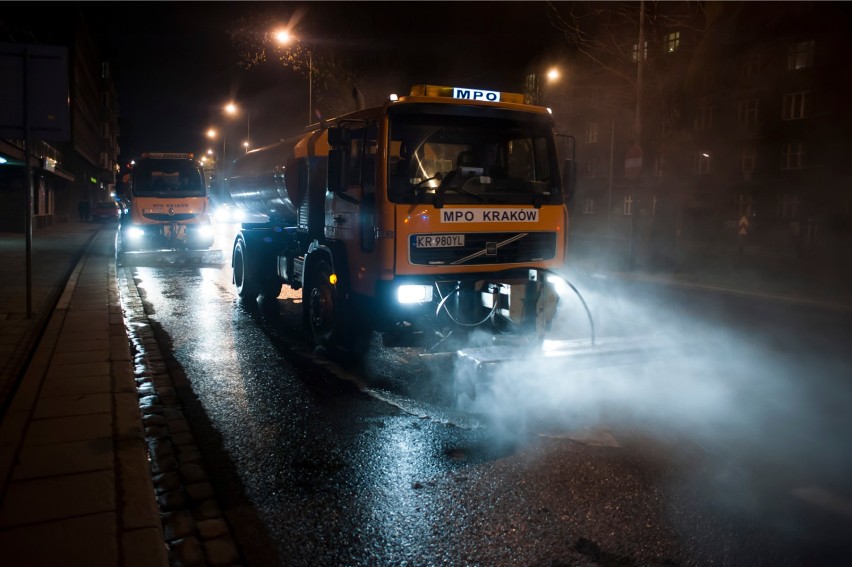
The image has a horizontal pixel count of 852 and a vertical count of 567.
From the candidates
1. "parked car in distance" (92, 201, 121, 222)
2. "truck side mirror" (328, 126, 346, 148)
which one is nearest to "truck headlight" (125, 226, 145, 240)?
"truck side mirror" (328, 126, 346, 148)

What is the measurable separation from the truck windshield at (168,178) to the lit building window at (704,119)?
1175 inches

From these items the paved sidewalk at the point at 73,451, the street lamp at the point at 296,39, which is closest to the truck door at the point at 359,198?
the paved sidewalk at the point at 73,451

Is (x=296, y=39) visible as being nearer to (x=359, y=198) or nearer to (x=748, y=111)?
(x=359, y=198)

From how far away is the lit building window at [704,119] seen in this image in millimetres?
39938

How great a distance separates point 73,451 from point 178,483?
2.41 ft

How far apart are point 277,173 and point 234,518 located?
6.88 meters

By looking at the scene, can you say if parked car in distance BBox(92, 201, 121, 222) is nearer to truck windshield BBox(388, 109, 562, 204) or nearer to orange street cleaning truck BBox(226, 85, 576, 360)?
orange street cleaning truck BBox(226, 85, 576, 360)

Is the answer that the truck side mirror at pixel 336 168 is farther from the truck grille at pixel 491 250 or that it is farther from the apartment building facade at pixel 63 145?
the apartment building facade at pixel 63 145

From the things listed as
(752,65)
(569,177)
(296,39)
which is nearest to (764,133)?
(752,65)

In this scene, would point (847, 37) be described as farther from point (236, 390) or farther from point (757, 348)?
point (236, 390)

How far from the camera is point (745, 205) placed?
38312mm

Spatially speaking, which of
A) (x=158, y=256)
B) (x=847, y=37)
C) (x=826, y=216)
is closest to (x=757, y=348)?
(x=158, y=256)

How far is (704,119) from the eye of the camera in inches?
1594

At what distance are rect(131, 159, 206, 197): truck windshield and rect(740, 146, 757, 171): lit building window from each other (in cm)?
2994
